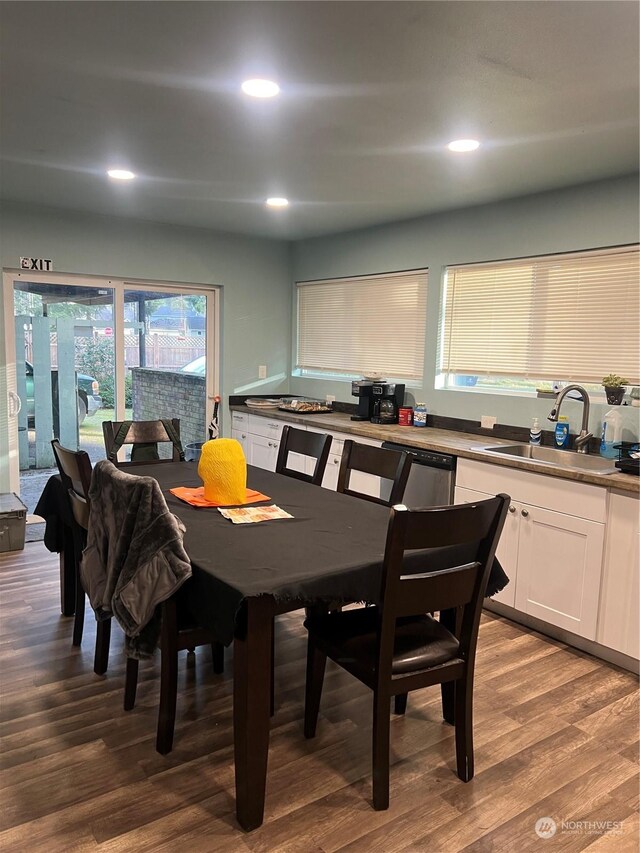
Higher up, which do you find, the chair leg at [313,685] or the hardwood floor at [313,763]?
the chair leg at [313,685]

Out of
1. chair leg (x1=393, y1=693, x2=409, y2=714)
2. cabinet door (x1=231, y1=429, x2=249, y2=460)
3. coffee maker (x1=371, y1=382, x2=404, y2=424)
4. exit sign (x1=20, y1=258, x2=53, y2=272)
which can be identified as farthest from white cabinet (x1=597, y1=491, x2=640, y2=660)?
exit sign (x1=20, y1=258, x2=53, y2=272)

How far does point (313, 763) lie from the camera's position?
2090mm

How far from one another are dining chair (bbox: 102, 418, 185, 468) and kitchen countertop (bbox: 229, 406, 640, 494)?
1256 millimetres

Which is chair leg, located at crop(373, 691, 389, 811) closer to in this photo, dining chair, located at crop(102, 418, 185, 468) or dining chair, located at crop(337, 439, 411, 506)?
dining chair, located at crop(337, 439, 411, 506)

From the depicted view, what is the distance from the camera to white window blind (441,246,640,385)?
133 inches

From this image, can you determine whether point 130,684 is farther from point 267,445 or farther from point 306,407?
point 306,407

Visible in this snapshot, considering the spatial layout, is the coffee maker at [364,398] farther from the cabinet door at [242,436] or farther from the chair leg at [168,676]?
the chair leg at [168,676]

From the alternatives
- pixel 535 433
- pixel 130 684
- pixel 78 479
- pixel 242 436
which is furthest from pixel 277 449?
pixel 130 684

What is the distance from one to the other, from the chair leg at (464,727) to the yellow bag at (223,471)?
108 centimetres

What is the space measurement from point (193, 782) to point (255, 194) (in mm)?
3278

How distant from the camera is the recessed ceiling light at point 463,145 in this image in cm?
280

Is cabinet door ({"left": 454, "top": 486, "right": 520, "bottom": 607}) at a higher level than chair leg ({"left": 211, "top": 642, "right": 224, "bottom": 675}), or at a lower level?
higher

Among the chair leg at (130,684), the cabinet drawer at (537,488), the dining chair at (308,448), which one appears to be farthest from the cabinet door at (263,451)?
the chair leg at (130,684)

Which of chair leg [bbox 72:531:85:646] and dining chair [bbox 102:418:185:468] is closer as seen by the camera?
chair leg [bbox 72:531:85:646]
